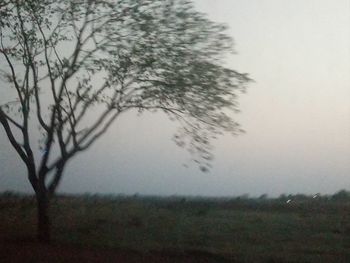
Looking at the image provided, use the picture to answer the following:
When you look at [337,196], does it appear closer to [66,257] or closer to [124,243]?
[124,243]

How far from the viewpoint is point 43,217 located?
21.3 meters

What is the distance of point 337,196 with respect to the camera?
82812 mm

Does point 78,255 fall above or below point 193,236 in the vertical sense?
below

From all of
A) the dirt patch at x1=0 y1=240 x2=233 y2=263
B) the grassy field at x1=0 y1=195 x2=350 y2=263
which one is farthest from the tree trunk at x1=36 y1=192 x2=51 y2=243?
the grassy field at x1=0 y1=195 x2=350 y2=263

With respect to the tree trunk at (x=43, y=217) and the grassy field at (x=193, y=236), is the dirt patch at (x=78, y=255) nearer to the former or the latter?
the grassy field at (x=193, y=236)

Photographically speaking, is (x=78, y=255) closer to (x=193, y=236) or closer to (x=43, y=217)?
(x=43, y=217)

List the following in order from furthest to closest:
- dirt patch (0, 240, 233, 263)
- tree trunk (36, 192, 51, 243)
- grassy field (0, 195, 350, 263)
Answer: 1. tree trunk (36, 192, 51, 243)
2. grassy field (0, 195, 350, 263)
3. dirt patch (0, 240, 233, 263)

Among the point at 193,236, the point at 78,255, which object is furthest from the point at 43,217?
the point at 193,236

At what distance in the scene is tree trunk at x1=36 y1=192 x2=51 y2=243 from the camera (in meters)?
21.2

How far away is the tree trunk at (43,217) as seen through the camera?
69.4 feet

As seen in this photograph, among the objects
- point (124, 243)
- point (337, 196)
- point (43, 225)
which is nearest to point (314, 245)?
point (124, 243)

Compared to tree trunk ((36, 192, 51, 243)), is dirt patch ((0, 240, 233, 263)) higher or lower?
lower

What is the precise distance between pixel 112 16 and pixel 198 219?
19.3 meters

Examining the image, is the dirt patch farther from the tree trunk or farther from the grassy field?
the tree trunk
